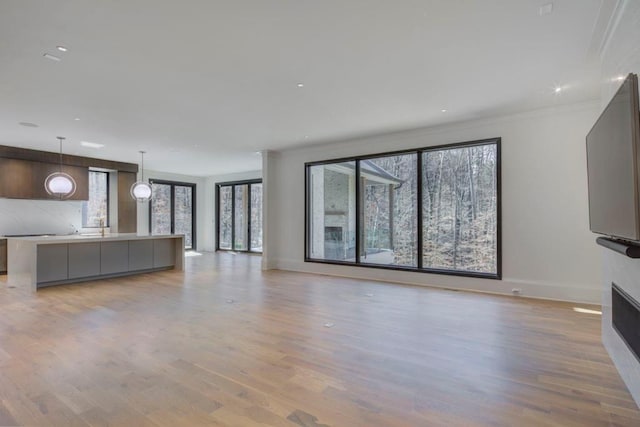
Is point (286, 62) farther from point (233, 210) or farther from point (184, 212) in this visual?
point (184, 212)

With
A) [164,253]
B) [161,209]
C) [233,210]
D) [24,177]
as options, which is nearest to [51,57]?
[164,253]

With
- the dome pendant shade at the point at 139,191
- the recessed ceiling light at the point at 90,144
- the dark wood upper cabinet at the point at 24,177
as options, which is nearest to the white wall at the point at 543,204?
the dome pendant shade at the point at 139,191

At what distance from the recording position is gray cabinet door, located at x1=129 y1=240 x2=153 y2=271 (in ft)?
23.3

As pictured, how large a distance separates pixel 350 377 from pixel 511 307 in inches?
123

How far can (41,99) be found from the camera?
4.50 meters

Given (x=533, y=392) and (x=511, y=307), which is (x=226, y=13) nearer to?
(x=533, y=392)

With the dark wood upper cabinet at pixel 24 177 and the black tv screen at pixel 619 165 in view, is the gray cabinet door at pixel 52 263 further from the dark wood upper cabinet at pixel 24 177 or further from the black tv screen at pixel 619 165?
the black tv screen at pixel 619 165

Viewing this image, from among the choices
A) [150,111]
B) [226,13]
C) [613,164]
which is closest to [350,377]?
[613,164]

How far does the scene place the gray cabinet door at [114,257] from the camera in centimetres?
663

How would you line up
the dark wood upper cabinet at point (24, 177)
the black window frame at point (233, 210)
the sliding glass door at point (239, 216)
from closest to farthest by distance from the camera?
the dark wood upper cabinet at point (24, 177)
the sliding glass door at point (239, 216)
the black window frame at point (233, 210)

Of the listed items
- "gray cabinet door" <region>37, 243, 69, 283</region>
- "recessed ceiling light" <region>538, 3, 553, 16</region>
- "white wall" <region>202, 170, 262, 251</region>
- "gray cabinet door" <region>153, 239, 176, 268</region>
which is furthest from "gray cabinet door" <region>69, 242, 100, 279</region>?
"recessed ceiling light" <region>538, 3, 553, 16</region>

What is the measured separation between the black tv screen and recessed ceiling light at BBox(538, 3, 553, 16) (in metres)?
0.95

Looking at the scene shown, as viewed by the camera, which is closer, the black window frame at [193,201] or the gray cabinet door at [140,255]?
the gray cabinet door at [140,255]

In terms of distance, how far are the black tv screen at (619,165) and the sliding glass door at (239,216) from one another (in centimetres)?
977
